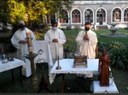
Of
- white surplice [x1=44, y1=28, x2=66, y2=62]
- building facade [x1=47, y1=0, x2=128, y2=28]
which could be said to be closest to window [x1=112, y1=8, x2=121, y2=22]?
building facade [x1=47, y1=0, x2=128, y2=28]

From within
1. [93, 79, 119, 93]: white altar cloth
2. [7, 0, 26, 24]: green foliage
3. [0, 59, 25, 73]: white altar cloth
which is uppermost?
[7, 0, 26, 24]: green foliage

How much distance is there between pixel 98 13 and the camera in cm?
4659

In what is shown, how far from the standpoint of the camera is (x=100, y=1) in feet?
151

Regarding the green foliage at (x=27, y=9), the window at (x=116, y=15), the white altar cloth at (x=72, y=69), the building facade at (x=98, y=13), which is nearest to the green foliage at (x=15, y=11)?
the green foliage at (x=27, y=9)

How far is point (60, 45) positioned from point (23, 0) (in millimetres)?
8231

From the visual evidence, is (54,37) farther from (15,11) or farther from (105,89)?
(15,11)

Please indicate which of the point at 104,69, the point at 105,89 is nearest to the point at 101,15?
the point at 104,69

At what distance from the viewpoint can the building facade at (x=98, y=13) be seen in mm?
45812

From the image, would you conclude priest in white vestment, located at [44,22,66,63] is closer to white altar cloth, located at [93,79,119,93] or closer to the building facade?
white altar cloth, located at [93,79,119,93]

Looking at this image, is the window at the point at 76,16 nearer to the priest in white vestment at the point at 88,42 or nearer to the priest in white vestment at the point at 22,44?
the priest in white vestment at the point at 22,44

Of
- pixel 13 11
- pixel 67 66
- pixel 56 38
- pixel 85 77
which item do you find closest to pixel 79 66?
pixel 67 66

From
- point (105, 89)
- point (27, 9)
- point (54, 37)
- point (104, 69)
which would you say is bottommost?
point (105, 89)

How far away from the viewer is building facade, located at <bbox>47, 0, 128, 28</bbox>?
45812mm

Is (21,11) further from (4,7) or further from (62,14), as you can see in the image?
(62,14)
